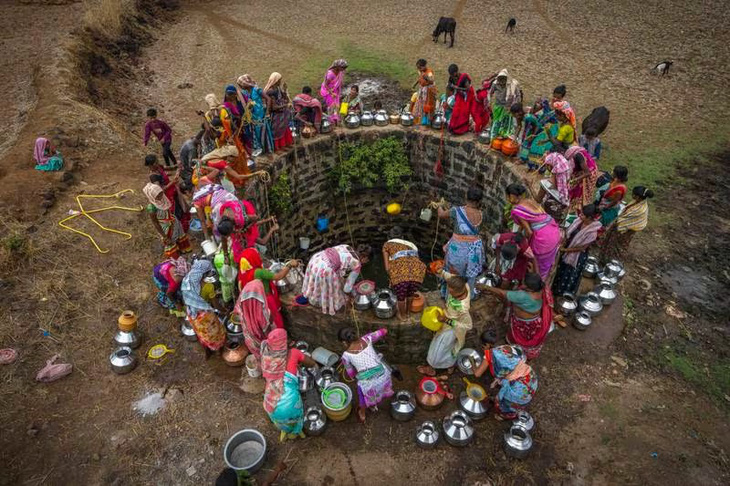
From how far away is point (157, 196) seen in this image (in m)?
6.26

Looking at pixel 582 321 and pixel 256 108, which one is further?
pixel 256 108

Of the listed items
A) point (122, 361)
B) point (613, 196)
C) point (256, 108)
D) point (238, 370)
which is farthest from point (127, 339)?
point (613, 196)

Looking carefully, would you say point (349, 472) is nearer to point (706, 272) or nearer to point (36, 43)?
point (706, 272)

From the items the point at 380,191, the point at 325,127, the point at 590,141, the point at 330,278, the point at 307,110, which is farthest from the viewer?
the point at 380,191

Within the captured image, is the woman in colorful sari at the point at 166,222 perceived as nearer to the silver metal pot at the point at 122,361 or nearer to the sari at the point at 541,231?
the silver metal pot at the point at 122,361

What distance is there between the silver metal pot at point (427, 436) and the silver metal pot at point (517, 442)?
0.70m

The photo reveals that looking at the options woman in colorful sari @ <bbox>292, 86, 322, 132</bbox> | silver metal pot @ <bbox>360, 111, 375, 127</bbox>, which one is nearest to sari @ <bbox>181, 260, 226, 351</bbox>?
woman in colorful sari @ <bbox>292, 86, 322, 132</bbox>

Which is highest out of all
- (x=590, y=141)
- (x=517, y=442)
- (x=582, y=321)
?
(x=590, y=141)

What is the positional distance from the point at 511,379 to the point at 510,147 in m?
4.00

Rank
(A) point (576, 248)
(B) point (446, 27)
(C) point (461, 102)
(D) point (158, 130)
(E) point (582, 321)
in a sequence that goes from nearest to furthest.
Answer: (A) point (576, 248)
(E) point (582, 321)
(C) point (461, 102)
(D) point (158, 130)
(B) point (446, 27)

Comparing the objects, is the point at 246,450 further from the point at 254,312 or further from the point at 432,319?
the point at 432,319

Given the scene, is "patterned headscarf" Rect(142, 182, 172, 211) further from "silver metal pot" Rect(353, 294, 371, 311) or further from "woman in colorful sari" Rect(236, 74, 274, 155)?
"silver metal pot" Rect(353, 294, 371, 311)

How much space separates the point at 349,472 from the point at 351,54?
13.5 metres

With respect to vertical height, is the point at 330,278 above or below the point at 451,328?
above
